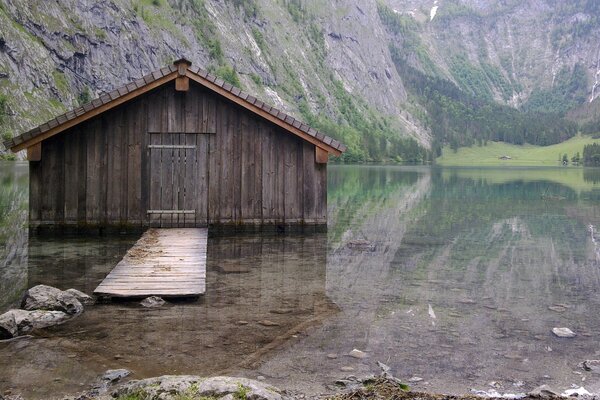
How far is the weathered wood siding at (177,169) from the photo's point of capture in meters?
18.8

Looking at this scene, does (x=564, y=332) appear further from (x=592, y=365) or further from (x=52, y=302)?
(x=52, y=302)

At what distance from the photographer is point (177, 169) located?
63.5 feet

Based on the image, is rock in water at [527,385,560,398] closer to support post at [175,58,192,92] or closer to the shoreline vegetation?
the shoreline vegetation

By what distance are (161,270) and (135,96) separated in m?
7.28

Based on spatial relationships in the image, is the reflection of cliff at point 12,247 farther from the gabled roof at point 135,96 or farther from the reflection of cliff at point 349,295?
the reflection of cliff at point 349,295

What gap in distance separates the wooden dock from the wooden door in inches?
88.3

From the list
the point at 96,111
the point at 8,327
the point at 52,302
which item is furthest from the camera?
the point at 96,111

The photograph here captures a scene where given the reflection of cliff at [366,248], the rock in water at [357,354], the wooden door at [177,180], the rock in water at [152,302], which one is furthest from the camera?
the wooden door at [177,180]

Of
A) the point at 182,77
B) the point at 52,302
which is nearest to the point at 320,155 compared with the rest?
the point at 182,77

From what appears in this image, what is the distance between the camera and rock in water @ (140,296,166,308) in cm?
1100

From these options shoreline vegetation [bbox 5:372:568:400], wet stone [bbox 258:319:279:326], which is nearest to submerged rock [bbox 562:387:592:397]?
shoreline vegetation [bbox 5:372:568:400]

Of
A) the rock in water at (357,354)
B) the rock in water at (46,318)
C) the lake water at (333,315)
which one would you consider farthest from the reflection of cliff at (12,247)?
the rock in water at (357,354)

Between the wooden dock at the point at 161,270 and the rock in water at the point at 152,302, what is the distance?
9 centimetres

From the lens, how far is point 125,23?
12381 cm
